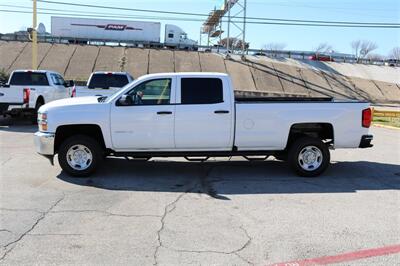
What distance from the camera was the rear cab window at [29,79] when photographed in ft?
54.5

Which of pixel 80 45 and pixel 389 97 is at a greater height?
pixel 80 45

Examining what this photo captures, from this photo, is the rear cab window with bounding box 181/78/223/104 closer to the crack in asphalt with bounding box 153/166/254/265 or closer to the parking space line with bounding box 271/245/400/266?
the crack in asphalt with bounding box 153/166/254/265

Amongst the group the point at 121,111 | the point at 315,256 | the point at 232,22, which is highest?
the point at 232,22

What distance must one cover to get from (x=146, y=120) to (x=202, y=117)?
98 cm

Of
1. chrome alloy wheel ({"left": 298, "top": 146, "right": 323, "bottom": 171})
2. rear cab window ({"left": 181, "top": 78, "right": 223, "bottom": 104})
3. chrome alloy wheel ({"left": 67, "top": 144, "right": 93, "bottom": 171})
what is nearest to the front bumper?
chrome alloy wheel ({"left": 67, "top": 144, "right": 93, "bottom": 171})

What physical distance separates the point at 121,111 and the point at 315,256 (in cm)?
444

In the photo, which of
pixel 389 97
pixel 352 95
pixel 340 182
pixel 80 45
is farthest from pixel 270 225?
pixel 80 45

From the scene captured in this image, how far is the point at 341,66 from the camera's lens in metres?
57.6

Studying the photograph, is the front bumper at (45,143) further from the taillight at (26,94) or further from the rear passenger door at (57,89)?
the rear passenger door at (57,89)

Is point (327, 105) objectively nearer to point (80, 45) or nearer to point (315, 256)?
point (315, 256)

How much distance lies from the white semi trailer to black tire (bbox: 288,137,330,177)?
170 ft

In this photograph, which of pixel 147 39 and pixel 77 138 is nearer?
pixel 77 138

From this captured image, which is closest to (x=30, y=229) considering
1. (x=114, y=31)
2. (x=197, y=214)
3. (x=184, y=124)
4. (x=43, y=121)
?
(x=197, y=214)

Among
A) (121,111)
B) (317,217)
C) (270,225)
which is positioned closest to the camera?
(270,225)
